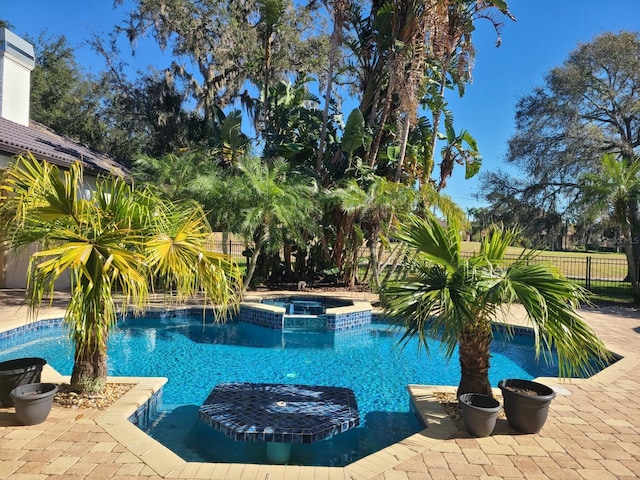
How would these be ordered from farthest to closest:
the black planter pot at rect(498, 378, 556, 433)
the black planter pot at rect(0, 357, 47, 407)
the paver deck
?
1. the black planter pot at rect(0, 357, 47, 407)
2. the black planter pot at rect(498, 378, 556, 433)
3. the paver deck

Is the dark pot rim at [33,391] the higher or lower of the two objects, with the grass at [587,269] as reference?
A: lower

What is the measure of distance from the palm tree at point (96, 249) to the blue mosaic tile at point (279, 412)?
47.2 inches

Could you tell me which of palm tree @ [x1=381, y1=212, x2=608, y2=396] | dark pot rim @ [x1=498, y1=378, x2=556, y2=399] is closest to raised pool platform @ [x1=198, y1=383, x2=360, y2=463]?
palm tree @ [x1=381, y1=212, x2=608, y2=396]

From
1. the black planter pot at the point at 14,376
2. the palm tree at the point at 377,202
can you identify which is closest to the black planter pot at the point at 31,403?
the black planter pot at the point at 14,376

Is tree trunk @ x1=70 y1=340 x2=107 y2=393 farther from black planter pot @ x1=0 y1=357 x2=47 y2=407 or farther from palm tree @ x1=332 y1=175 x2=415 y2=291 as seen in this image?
palm tree @ x1=332 y1=175 x2=415 y2=291

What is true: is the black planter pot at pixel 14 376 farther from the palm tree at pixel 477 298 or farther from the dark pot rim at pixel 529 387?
the dark pot rim at pixel 529 387

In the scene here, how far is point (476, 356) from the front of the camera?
17.2 ft

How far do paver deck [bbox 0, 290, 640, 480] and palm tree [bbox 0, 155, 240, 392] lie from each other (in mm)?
988

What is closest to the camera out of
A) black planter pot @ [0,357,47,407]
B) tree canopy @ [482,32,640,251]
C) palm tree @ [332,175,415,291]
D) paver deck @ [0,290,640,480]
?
paver deck @ [0,290,640,480]

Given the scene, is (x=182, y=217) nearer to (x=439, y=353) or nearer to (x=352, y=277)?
(x=439, y=353)

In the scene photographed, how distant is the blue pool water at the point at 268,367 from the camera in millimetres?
5165

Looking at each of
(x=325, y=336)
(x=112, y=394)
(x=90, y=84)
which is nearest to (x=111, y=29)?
(x=90, y=84)

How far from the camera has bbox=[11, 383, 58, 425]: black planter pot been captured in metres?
4.55

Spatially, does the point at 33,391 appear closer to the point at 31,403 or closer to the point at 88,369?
the point at 31,403
